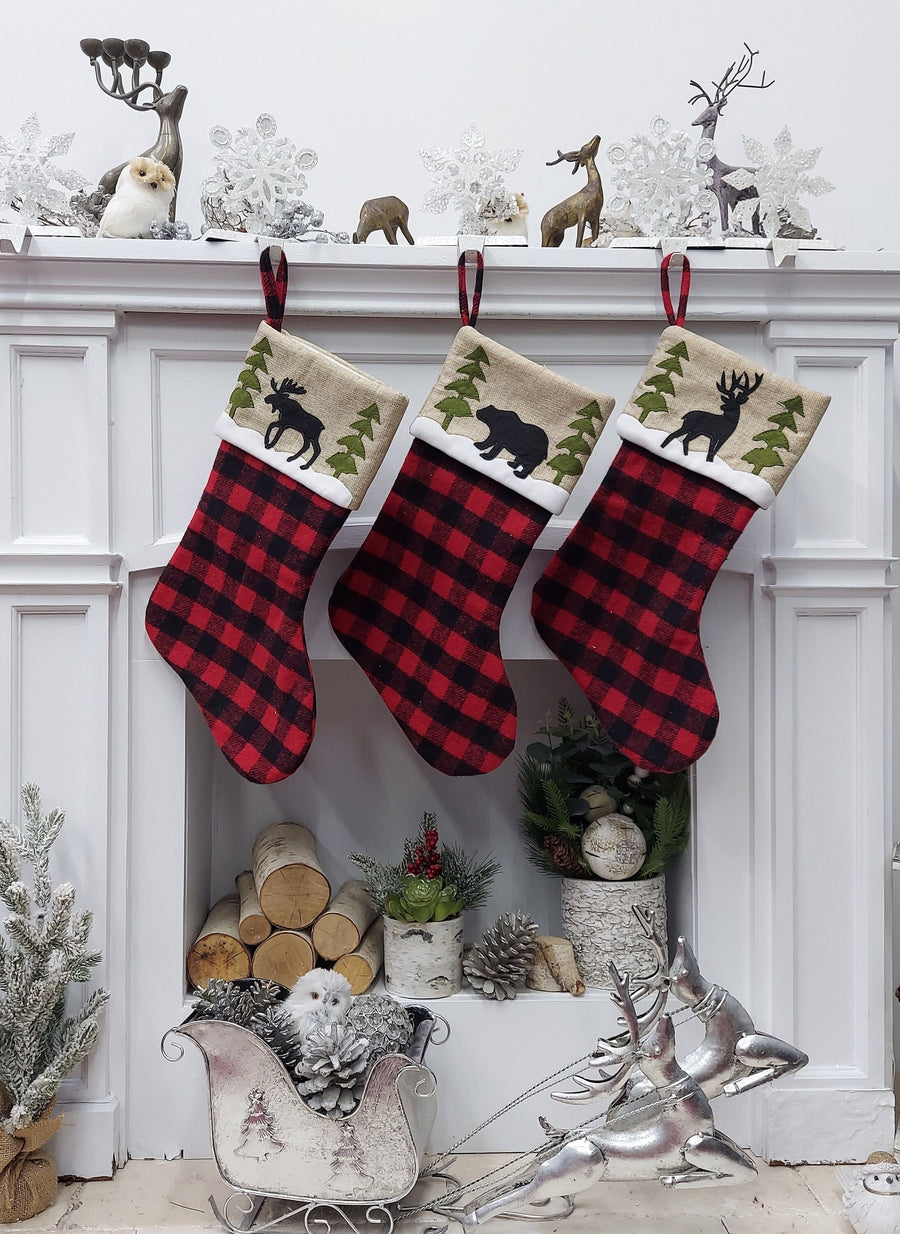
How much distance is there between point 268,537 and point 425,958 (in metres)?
0.70

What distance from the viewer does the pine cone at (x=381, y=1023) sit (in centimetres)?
129

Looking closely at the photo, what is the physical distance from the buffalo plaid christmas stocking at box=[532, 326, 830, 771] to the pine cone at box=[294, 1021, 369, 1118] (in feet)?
1.86

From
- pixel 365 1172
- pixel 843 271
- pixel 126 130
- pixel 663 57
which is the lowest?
pixel 365 1172

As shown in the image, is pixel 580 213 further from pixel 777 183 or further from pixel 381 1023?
pixel 381 1023

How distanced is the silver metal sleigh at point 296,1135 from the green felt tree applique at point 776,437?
0.95m

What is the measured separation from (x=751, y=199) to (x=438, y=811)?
1161 millimetres

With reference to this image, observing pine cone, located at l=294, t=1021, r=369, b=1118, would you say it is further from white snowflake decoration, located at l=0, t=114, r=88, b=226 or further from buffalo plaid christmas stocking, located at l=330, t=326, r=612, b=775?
white snowflake decoration, located at l=0, t=114, r=88, b=226

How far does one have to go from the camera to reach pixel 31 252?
1.38 metres

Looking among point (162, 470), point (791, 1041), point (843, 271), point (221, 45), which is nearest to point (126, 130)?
point (221, 45)

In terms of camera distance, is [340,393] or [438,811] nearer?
[340,393]

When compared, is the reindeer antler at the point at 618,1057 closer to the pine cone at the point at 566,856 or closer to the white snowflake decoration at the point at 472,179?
the pine cone at the point at 566,856

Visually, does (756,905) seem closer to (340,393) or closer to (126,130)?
(340,393)

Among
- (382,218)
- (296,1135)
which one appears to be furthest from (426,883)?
(382,218)

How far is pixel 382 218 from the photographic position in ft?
4.80
